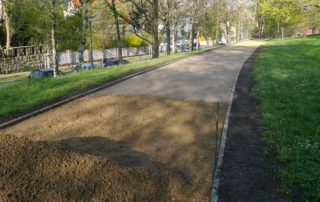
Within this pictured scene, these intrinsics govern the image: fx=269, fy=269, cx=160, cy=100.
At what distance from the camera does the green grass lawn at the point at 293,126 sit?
13.3 feet

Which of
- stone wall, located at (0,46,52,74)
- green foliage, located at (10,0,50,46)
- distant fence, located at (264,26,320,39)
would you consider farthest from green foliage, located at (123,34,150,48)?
distant fence, located at (264,26,320,39)

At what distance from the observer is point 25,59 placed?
34969 mm

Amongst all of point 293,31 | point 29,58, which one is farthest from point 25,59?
point 293,31

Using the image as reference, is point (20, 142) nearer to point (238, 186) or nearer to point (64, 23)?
point (238, 186)

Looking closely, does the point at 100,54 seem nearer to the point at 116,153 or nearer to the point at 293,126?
the point at 116,153

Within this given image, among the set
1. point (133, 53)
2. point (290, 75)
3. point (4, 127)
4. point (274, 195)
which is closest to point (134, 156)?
point (274, 195)

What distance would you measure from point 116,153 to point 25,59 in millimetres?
34729

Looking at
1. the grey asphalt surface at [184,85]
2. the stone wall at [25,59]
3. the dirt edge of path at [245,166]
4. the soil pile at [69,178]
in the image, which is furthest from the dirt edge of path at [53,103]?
the stone wall at [25,59]

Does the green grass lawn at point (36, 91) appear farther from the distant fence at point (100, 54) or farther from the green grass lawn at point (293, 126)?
the distant fence at point (100, 54)

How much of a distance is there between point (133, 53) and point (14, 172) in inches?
2189

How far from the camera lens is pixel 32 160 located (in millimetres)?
3932

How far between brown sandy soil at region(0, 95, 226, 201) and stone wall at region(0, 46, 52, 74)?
2932 cm

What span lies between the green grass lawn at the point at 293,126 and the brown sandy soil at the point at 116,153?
45.2 inches

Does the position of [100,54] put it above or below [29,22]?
below
